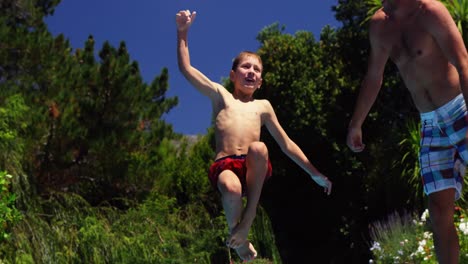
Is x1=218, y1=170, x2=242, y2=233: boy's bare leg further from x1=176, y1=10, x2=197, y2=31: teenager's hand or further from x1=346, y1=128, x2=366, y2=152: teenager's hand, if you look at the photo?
x1=176, y1=10, x2=197, y2=31: teenager's hand

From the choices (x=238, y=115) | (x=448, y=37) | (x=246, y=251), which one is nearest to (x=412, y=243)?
(x=246, y=251)

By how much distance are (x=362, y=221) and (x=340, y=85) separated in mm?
2855

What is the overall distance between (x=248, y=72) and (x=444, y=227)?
1350 millimetres

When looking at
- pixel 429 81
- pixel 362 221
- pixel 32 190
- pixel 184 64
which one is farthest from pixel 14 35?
pixel 429 81

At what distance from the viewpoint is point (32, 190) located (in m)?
10.7

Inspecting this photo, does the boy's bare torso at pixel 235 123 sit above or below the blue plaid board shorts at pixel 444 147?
above

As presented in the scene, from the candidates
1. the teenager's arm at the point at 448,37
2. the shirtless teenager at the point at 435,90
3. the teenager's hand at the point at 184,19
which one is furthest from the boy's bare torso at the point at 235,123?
the teenager's arm at the point at 448,37

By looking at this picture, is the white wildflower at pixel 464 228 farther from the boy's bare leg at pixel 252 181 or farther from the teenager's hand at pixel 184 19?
the teenager's hand at pixel 184 19

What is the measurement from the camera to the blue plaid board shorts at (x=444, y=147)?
3545mm

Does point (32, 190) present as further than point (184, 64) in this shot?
Yes

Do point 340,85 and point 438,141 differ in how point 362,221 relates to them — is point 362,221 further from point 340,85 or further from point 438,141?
point 438,141

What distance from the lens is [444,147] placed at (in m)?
3.65

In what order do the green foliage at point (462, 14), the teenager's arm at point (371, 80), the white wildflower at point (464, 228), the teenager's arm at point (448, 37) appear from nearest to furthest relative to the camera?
1. the teenager's arm at point (448, 37)
2. the teenager's arm at point (371, 80)
3. the white wildflower at point (464, 228)
4. the green foliage at point (462, 14)

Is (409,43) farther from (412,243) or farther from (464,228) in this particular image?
(412,243)
